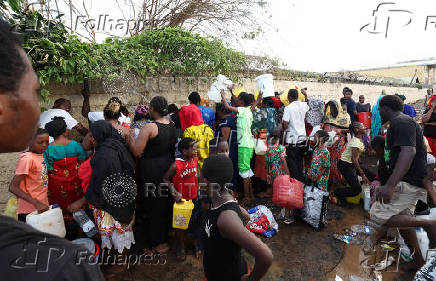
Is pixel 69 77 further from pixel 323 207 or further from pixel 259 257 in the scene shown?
pixel 323 207

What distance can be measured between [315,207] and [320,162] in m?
0.77

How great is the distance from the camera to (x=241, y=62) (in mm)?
6480

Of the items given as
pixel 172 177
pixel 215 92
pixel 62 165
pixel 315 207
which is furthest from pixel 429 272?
pixel 215 92

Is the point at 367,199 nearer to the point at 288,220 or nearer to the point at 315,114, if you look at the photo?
the point at 288,220

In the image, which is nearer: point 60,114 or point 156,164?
point 156,164

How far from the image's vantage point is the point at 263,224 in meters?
3.74

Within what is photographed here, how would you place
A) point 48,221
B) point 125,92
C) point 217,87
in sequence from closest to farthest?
point 48,221 < point 125,92 < point 217,87

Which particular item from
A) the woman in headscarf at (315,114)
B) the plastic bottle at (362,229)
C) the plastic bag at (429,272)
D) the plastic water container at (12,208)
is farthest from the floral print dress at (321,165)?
the plastic water container at (12,208)

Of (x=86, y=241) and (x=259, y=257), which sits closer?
(x=259, y=257)

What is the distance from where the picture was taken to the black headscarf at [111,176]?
257 centimetres

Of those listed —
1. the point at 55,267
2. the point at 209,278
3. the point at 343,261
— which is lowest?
the point at 343,261

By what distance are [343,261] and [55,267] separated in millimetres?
3513

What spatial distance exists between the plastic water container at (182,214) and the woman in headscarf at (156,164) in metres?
0.35

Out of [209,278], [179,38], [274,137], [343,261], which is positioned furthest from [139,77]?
[343,261]
